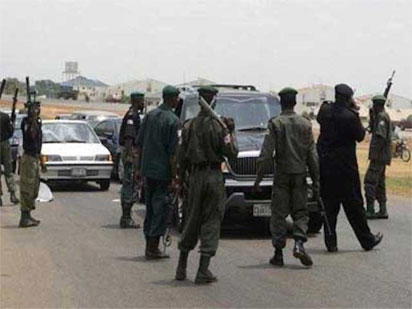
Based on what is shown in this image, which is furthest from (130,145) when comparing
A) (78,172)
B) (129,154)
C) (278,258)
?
(78,172)

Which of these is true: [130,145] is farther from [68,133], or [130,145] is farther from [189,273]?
[68,133]

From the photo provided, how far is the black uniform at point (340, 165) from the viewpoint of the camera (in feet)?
34.5

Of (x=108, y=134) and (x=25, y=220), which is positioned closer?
(x=25, y=220)

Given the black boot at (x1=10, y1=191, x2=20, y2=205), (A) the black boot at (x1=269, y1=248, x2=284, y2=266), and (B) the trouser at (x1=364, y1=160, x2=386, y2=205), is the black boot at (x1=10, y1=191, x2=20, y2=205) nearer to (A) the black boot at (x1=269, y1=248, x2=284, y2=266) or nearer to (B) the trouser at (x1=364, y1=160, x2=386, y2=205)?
(B) the trouser at (x1=364, y1=160, x2=386, y2=205)

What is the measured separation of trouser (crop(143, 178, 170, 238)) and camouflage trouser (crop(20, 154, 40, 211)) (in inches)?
143

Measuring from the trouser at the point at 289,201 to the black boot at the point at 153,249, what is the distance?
4.43 ft

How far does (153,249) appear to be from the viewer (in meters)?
9.98

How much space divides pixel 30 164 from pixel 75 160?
6.46 m

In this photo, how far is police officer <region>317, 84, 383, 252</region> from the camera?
10.5 m

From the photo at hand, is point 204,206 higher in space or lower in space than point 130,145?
lower

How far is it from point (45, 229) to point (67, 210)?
2747 mm

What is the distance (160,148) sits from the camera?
9.62 m

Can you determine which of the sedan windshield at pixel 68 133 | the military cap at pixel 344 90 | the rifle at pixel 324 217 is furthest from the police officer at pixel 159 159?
the sedan windshield at pixel 68 133

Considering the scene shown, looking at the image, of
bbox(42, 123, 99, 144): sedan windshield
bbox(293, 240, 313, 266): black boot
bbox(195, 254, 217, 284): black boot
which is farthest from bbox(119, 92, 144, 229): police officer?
bbox(42, 123, 99, 144): sedan windshield
